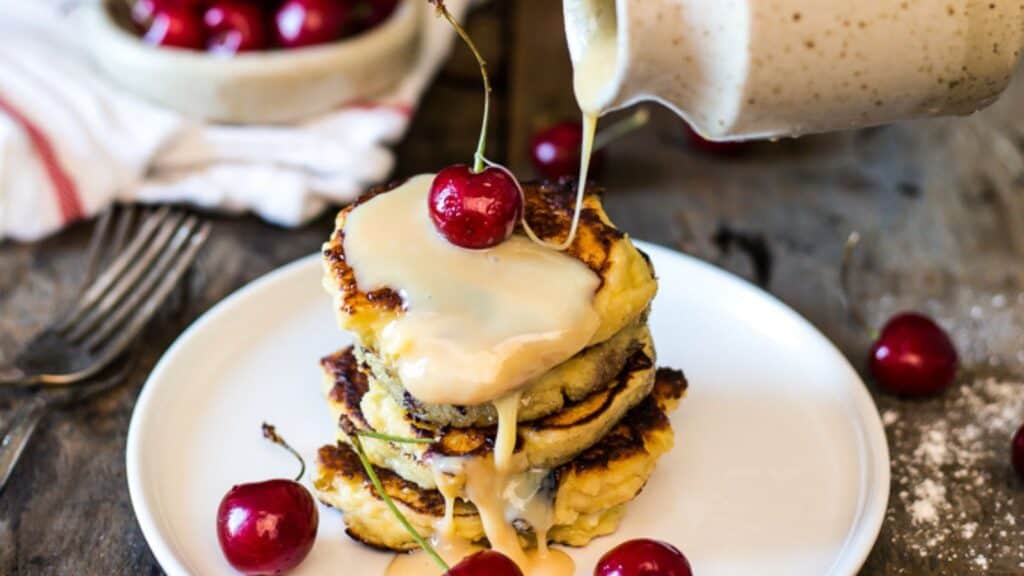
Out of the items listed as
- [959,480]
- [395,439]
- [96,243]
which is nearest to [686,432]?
[959,480]

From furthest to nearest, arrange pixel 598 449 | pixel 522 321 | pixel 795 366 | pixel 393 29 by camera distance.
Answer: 1. pixel 393 29
2. pixel 795 366
3. pixel 598 449
4. pixel 522 321

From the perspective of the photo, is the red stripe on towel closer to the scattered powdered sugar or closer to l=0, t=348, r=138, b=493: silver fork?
l=0, t=348, r=138, b=493: silver fork

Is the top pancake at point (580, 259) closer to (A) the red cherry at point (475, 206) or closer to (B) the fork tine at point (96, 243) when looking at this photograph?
(A) the red cherry at point (475, 206)

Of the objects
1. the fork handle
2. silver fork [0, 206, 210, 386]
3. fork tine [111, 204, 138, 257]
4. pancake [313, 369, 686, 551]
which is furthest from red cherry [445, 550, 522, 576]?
fork tine [111, 204, 138, 257]

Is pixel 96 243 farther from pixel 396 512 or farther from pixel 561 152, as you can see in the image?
pixel 396 512

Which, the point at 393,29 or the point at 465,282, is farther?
the point at 393,29

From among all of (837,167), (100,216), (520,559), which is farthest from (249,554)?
(837,167)

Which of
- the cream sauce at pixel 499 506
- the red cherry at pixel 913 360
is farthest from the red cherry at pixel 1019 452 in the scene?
the cream sauce at pixel 499 506

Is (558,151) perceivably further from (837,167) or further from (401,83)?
(837,167)
